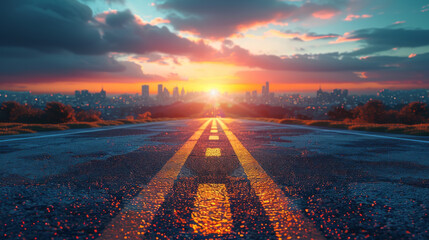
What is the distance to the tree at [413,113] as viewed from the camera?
115 ft

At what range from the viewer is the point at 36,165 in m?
4.63

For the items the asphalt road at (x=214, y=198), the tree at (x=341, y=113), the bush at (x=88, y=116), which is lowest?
the tree at (x=341, y=113)

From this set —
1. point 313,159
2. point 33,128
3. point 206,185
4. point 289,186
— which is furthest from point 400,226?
point 33,128

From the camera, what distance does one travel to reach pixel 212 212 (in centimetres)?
250

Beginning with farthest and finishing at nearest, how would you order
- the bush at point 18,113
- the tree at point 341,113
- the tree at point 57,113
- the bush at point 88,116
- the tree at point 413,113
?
the tree at point 341,113
the tree at point 413,113
the bush at point 18,113
the bush at point 88,116
the tree at point 57,113

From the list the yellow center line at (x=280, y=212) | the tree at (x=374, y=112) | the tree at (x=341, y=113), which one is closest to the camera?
the yellow center line at (x=280, y=212)

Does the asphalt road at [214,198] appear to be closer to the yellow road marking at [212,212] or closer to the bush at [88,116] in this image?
the yellow road marking at [212,212]

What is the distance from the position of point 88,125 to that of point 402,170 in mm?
15563

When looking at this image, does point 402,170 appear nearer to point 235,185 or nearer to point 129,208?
point 235,185

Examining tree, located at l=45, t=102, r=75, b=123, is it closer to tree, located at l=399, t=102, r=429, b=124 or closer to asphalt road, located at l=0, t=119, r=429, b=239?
asphalt road, located at l=0, t=119, r=429, b=239

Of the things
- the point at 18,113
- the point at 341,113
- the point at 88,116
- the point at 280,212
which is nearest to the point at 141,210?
the point at 280,212

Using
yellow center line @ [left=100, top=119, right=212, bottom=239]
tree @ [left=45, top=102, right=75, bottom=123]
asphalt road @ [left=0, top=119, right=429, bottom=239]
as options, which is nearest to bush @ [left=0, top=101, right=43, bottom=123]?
tree @ [left=45, top=102, right=75, bottom=123]

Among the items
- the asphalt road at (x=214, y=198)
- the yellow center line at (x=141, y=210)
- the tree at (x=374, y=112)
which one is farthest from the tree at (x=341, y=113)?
the yellow center line at (x=141, y=210)

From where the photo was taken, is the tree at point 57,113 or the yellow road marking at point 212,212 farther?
the tree at point 57,113
